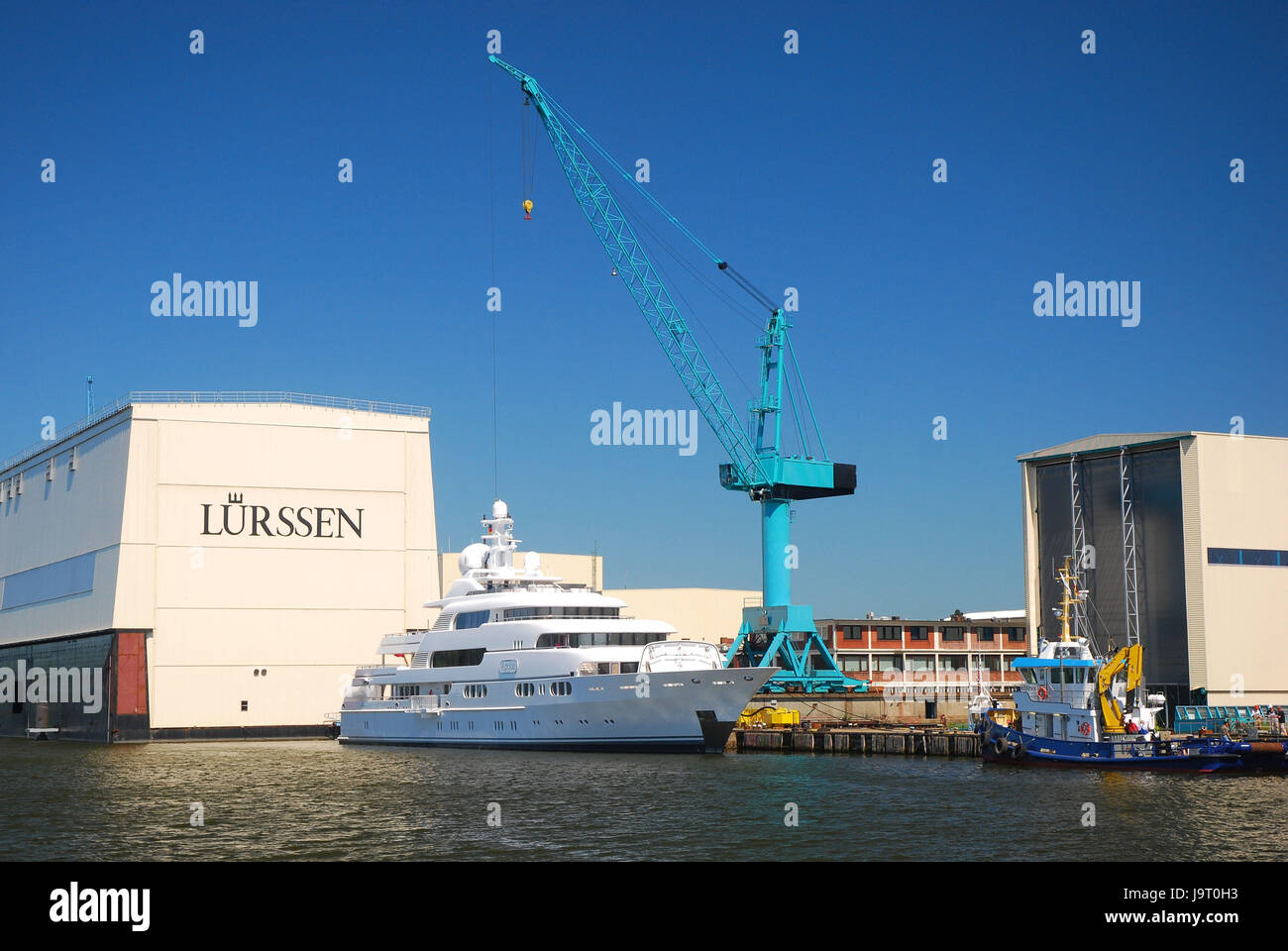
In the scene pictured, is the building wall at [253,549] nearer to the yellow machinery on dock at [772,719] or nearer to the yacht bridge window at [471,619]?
the yacht bridge window at [471,619]

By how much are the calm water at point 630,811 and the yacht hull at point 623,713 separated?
52.5 inches

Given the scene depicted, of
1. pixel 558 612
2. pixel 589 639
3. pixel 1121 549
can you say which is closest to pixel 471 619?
pixel 558 612

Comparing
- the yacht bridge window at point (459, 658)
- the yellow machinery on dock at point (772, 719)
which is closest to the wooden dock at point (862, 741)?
the yellow machinery on dock at point (772, 719)

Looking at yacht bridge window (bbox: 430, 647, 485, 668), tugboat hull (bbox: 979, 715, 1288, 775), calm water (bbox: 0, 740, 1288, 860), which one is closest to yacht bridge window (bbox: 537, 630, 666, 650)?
yacht bridge window (bbox: 430, 647, 485, 668)

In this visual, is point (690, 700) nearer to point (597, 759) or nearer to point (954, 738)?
point (597, 759)

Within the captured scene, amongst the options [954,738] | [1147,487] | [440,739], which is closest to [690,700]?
[954,738]

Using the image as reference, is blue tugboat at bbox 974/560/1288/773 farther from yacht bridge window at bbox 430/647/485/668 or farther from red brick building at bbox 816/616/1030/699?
red brick building at bbox 816/616/1030/699

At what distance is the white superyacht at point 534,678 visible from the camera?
56.4 meters

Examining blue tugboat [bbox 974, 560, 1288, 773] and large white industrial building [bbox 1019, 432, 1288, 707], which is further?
large white industrial building [bbox 1019, 432, 1288, 707]

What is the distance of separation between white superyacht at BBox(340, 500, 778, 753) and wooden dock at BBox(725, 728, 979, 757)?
8.62 meters

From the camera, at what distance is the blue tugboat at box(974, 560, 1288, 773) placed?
46.9 metres

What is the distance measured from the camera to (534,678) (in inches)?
2434

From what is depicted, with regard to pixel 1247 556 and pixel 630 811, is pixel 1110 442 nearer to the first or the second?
pixel 1247 556

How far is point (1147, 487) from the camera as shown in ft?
228
